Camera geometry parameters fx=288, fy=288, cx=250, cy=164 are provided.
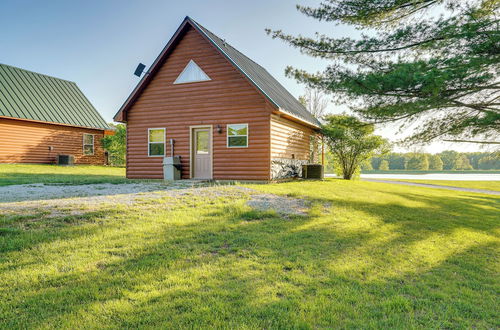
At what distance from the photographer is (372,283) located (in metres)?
3.09

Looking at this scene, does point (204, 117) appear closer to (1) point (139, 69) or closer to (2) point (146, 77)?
(2) point (146, 77)

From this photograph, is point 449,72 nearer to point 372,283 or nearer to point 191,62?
point 372,283

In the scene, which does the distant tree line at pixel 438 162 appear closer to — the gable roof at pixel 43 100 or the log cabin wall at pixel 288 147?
the log cabin wall at pixel 288 147

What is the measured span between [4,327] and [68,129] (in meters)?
20.9

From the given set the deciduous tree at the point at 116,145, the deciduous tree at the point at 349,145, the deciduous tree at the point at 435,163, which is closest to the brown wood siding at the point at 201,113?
the deciduous tree at the point at 349,145

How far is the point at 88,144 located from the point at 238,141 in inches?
568

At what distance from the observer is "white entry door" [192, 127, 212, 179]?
1248 centimetres

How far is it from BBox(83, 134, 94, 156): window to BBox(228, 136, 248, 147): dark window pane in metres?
14.0

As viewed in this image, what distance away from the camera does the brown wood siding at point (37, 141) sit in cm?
1698

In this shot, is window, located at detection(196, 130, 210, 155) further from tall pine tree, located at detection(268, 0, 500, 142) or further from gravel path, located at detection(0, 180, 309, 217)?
tall pine tree, located at detection(268, 0, 500, 142)

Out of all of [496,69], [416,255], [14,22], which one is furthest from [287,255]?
[14,22]

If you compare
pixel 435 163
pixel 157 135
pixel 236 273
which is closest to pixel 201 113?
pixel 157 135

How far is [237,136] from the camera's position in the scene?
1187cm

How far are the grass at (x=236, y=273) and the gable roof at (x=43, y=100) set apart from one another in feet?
55.2
